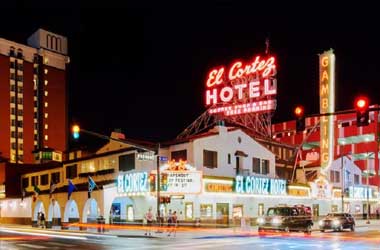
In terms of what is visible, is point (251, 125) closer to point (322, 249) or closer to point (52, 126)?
point (322, 249)

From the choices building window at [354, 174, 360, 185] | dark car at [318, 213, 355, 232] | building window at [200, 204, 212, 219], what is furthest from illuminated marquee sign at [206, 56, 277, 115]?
building window at [354, 174, 360, 185]

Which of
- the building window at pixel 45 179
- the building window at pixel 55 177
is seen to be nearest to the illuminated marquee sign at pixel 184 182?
the building window at pixel 55 177

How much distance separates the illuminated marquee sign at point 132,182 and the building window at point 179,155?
445cm

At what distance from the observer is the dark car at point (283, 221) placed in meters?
42.0

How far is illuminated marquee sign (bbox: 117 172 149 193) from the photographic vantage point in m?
48.3

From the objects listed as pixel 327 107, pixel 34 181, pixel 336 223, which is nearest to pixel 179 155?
pixel 336 223

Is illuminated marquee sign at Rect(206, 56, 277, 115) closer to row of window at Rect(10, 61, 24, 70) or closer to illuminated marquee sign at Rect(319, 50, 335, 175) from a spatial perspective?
illuminated marquee sign at Rect(319, 50, 335, 175)

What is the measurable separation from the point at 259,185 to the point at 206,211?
5371 mm

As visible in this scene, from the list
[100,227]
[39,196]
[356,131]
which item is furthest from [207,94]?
[356,131]

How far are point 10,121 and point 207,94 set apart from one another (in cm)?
7500

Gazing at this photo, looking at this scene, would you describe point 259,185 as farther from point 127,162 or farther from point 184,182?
point 127,162

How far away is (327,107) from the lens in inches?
2596

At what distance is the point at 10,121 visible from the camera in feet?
430

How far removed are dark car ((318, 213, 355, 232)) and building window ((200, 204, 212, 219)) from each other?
9937mm
